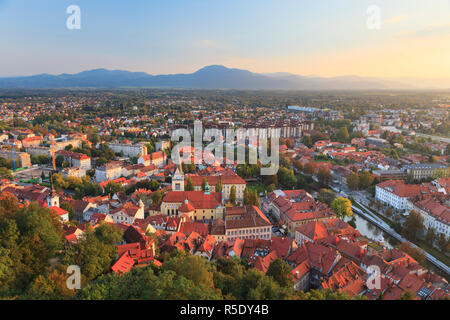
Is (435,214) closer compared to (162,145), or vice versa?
(435,214)

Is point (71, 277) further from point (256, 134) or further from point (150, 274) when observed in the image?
point (256, 134)

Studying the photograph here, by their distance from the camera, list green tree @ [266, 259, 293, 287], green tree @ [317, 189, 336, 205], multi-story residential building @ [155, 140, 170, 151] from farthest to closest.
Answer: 1. multi-story residential building @ [155, 140, 170, 151]
2. green tree @ [317, 189, 336, 205]
3. green tree @ [266, 259, 293, 287]

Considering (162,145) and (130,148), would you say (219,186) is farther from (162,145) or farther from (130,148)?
(130,148)

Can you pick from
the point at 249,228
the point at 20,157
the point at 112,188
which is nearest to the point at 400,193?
the point at 249,228

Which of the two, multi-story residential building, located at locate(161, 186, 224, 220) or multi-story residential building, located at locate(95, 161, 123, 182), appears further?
multi-story residential building, located at locate(95, 161, 123, 182)

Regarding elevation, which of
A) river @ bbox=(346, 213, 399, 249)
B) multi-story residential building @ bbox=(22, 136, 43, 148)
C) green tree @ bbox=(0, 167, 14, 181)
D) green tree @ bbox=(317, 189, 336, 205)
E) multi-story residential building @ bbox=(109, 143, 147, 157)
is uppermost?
multi-story residential building @ bbox=(22, 136, 43, 148)

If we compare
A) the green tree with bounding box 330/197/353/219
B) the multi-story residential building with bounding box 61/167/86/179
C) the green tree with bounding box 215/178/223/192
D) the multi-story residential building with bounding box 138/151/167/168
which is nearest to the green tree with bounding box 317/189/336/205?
the green tree with bounding box 330/197/353/219

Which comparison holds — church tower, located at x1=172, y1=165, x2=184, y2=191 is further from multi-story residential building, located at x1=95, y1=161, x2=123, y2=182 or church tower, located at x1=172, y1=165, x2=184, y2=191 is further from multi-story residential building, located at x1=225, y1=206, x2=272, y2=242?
multi-story residential building, located at x1=95, y1=161, x2=123, y2=182

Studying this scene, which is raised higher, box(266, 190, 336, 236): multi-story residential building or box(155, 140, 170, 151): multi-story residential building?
box(155, 140, 170, 151): multi-story residential building

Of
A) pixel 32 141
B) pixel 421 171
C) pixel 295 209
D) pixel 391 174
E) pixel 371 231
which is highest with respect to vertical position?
pixel 32 141
